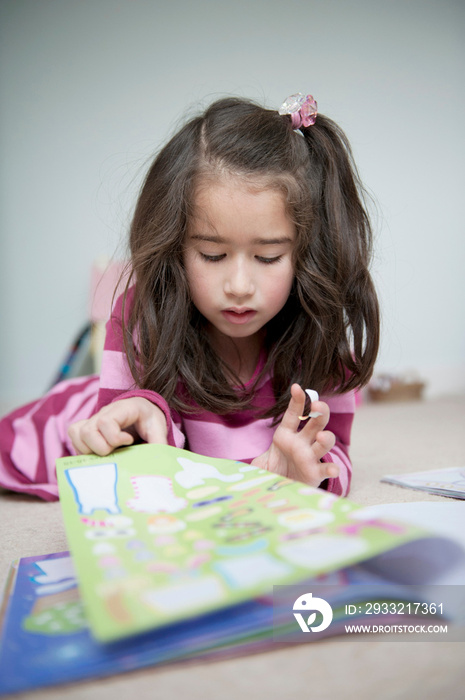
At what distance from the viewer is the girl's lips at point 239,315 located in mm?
797

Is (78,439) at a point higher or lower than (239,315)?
lower

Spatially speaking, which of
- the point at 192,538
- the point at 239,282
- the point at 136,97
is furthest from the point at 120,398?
the point at 136,97

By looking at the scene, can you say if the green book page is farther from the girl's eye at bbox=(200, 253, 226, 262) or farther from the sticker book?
the girl's eye at bbox=(200, 253, 226, 262)

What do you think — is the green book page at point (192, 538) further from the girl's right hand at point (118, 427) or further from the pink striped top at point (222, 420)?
the pink striped top at point (222, 420)

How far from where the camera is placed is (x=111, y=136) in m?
2.16

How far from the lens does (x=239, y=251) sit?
0.76 meters

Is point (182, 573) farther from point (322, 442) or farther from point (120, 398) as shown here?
point (120, 398)

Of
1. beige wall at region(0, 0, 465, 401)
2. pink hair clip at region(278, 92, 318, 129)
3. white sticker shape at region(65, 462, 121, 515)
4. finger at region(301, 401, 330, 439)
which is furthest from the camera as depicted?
beige wall at region(0, 0, 465, 401)

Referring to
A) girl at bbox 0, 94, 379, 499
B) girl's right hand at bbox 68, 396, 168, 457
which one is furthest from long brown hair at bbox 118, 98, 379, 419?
girl's right hand at bbox 68, 396, 168, 457

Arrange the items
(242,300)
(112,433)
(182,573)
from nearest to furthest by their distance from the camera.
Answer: (182,573)
(112,433)
(242,300)

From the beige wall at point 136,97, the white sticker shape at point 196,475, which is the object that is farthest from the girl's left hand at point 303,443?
the beige wall at point 136,97

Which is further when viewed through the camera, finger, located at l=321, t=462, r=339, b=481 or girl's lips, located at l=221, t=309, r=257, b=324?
girl's lips, located at l=221, t=309, r=257, b=324

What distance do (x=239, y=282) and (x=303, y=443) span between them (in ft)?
0.66

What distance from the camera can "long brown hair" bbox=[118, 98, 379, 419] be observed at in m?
0.81
